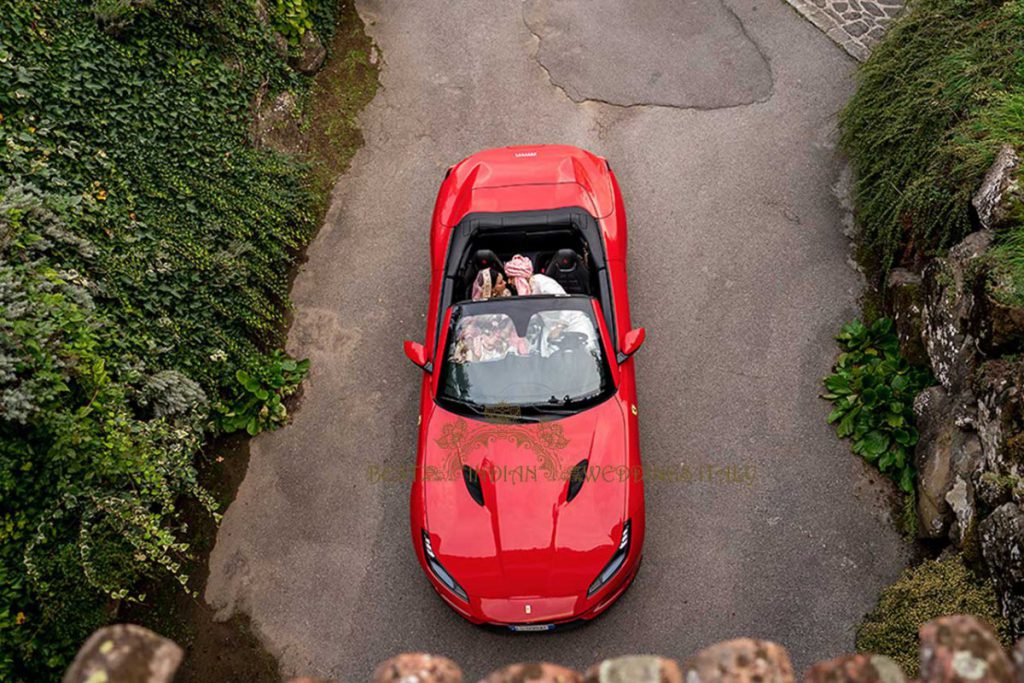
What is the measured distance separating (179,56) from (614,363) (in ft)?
17.4

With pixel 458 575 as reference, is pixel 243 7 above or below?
above

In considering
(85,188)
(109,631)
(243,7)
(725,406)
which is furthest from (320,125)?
(109,631)

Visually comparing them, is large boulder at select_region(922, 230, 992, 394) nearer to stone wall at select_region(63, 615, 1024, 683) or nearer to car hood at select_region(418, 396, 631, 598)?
car hood at select_region(418, 396, 631, 598)

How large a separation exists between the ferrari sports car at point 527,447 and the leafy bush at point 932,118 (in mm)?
2682

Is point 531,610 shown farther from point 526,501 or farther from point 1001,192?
point 1001,192

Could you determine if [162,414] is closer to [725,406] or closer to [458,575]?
[458,575]

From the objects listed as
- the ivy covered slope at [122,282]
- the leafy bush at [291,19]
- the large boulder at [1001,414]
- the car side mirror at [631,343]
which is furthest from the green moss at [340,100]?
the large boulder at [1001,414]

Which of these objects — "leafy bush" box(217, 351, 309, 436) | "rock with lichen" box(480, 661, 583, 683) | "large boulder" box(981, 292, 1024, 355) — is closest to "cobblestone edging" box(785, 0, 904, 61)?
"large boulder" box(981, 292, 1024, 355)

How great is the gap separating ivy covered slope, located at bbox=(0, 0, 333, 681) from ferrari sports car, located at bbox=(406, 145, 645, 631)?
6.33 ft

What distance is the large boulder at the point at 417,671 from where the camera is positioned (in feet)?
7.22

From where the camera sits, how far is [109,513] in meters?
5.35

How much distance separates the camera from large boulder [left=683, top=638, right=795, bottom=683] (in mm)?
2145

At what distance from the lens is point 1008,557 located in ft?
15.7

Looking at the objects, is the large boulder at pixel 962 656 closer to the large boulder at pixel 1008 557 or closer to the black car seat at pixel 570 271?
the large boulder at pixel 1008 557
